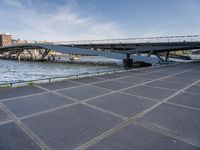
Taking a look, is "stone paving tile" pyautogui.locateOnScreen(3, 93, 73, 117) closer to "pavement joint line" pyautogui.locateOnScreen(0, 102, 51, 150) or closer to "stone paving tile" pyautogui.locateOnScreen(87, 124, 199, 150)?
"pavement joint line" pyautogui.locateOnScreen(0, 102, 51, 150)

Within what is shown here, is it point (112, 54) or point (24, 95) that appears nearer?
point (24, 95)

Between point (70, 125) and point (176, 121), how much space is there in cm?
318

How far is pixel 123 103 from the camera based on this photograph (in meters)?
6.82

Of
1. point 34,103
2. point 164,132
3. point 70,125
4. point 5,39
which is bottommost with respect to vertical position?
point 164,132

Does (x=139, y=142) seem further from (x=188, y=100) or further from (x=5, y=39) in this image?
(x=5, y=39)

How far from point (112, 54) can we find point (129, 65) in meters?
8.18

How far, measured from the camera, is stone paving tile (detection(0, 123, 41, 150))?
3608mm

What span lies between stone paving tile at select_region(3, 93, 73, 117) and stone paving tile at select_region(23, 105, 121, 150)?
0.68 meters

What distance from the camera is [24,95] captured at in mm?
A: 7820

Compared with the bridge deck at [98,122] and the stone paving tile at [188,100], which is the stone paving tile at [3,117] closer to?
the bridge deck at [98,122]

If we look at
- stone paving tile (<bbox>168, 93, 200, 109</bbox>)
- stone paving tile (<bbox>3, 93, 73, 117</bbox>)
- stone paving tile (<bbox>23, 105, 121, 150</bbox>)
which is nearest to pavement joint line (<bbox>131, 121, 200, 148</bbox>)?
stone paving tile (<bbox>23, 105, 121, 150</bbox>)

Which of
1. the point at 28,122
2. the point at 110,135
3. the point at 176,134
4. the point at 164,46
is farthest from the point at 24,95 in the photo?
the point at 164,46

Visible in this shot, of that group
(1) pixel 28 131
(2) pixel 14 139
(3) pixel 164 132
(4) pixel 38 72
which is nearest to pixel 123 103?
(3) pixel 164 132

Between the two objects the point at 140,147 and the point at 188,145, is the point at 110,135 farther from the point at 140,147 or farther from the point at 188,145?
the point at 188,145
